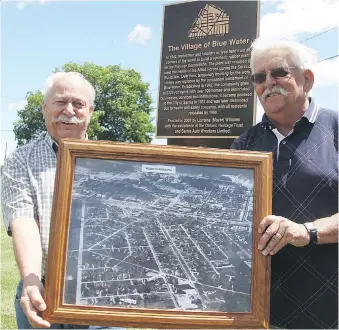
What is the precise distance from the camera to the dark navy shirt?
2457mm

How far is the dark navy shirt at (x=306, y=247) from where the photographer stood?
2.46 m

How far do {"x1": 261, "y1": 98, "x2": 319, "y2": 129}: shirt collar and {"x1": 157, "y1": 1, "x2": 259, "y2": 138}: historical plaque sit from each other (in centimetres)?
261

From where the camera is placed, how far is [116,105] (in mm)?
32000

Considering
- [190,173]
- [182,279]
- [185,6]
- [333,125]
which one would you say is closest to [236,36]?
[185,6]

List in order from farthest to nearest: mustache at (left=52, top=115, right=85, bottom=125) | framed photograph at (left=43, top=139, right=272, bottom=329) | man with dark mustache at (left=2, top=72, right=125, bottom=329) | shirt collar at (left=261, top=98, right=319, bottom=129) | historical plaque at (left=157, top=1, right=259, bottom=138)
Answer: historical plaque at (left=157, top=1, right=259, bottom=138)
mustache at (left=52, top=115, right=85, bottom=125)
shirt collar at (left=261, top=98, right=319, bottom=129)
man with dark mustache at (left=2, top=72, right=125, bottom=329)
framed photograph at (left=43, top=139, right=272, bottom=329)

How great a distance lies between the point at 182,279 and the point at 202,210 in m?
0.36

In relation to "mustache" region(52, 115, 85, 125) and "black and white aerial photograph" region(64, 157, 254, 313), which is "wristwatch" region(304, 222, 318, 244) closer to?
"black and white aerial photograph" region(64, 157, 254, 313)

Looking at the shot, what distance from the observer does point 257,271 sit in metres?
2.28

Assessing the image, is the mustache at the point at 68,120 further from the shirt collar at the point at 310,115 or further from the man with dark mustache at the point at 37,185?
the shirt collar at the point at 310,115

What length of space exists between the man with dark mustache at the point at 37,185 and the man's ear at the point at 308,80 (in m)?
1.34

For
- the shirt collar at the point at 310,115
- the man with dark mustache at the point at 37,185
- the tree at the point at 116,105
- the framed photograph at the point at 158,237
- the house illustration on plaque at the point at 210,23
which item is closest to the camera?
the framed photograph at the point at 158,237

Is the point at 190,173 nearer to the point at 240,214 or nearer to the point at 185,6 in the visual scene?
the point at 240,214

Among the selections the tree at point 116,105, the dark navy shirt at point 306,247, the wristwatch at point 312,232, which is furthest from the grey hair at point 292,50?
the tree at point 116,105

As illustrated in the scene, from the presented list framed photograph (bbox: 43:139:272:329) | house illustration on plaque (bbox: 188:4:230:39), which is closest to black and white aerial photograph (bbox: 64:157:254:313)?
framed photograph (bbox: 43:139:272:329)
